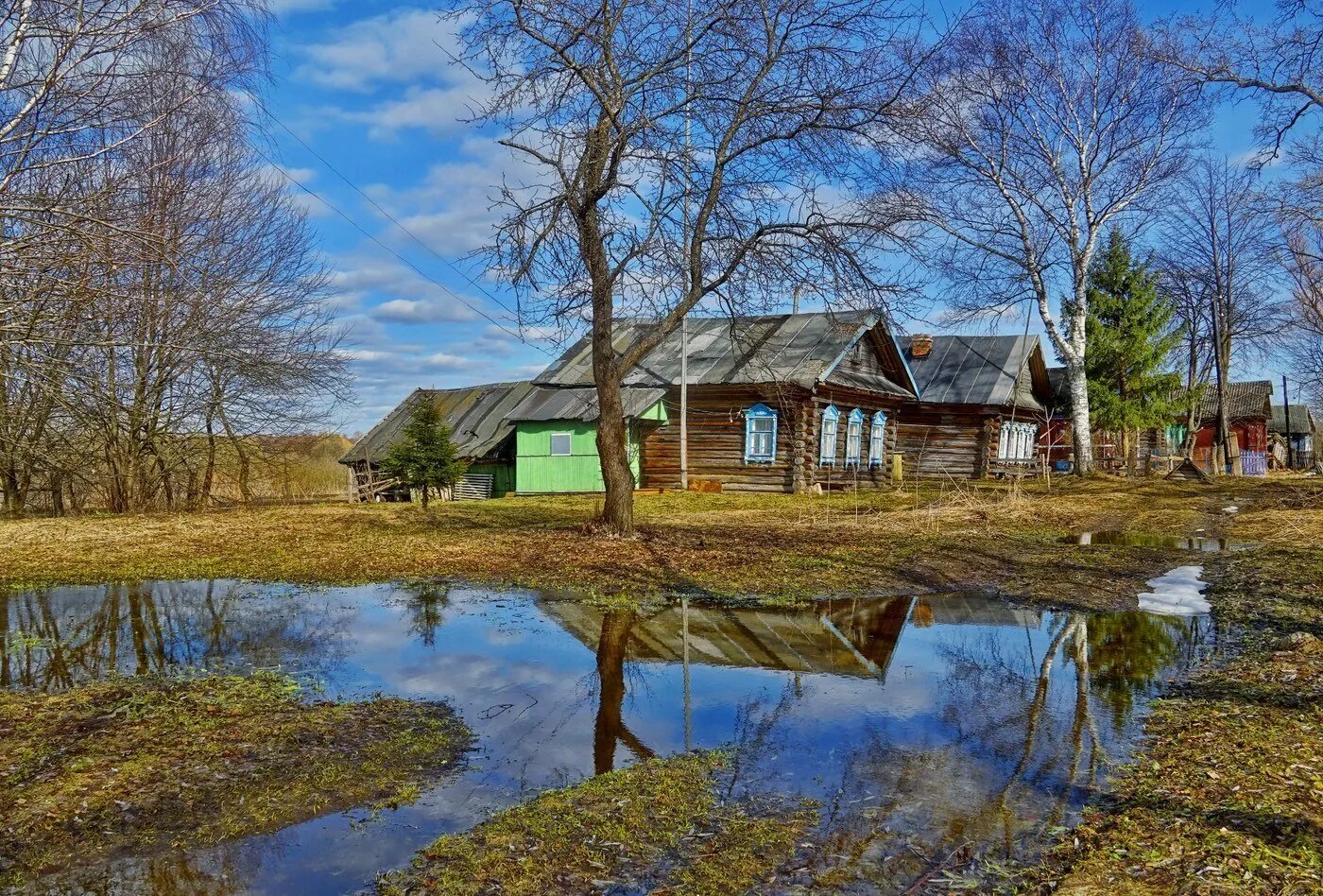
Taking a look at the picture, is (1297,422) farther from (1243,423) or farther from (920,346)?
(920,346)

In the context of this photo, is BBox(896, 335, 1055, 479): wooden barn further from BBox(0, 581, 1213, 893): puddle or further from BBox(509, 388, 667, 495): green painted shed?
BBox(0, 581, 1213, 893): puddle

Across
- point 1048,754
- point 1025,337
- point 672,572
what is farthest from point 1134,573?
point 1025,337

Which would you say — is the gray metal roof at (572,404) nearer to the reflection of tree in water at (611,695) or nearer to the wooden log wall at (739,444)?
the wooden log wall at (739,444)

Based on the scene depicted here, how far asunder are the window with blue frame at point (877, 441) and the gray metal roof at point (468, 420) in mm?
12036

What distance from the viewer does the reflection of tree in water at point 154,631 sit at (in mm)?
6836

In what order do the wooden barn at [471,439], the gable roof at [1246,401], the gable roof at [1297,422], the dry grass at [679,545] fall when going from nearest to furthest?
the dry grass at [679,545] → the wooden barn at [471,439] → the gable roof at [1246,401] → the gable roof at [1297,422]

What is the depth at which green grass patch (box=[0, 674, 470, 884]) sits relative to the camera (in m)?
3.88

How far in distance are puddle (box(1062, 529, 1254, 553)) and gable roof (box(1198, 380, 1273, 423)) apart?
4066cm

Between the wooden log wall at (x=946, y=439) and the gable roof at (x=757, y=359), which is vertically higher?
the gable roof at (x=757, y=359)

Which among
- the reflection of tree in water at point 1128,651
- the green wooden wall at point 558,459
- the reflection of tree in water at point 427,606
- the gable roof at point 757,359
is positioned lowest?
the reflection of tree in water at point 1128,651

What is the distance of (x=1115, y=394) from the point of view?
113 feet

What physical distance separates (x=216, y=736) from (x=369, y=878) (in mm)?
2017

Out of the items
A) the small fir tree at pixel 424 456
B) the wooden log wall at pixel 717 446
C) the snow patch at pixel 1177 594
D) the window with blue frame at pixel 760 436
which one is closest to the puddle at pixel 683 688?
the snow patch at pixel 1177 594

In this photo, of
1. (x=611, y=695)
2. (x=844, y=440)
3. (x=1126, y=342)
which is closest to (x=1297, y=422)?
(x=1126, y=342)
